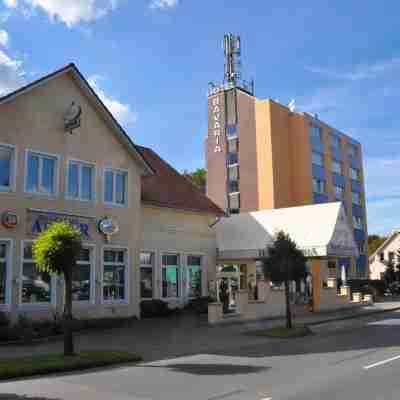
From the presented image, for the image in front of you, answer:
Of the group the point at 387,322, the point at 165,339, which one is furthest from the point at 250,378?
the point at 387,322

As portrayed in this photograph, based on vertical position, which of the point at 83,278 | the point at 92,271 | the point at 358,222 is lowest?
the point at 83,278

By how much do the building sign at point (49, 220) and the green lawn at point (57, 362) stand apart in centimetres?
744

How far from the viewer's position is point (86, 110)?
2264 cm

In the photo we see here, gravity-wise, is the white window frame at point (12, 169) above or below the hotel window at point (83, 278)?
above

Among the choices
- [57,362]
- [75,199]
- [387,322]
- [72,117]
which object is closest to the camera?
[57,362]

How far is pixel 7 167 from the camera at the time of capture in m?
19.7

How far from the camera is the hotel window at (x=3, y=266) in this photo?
19.0m

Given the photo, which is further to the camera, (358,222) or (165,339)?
(358,222)

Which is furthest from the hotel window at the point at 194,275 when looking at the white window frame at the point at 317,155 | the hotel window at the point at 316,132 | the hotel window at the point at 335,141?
the hotel window at the point at 335,141

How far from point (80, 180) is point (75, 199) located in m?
0.92

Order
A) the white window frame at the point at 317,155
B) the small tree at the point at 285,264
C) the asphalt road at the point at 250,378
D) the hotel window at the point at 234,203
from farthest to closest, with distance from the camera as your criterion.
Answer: the white window frame at the point at 317,155, the hotel window at the point at 234,203, the small tree at the point at 285,264, the asphalt road at the point at 250,378

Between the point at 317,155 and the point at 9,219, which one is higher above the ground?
the point at 317,155

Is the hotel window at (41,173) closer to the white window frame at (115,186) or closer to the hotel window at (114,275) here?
the white window frame at (115,186)

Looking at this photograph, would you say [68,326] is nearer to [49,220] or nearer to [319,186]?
[49,220]
